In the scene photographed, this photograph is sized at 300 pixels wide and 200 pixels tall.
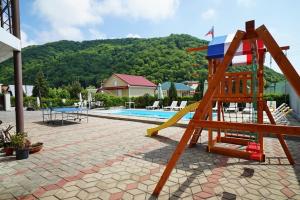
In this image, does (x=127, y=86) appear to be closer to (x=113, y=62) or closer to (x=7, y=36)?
(x=113, y=62)

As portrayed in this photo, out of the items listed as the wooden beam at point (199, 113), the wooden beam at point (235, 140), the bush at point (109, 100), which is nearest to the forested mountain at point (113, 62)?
the bush at point (109, 100)

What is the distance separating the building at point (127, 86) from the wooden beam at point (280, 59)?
113 feet

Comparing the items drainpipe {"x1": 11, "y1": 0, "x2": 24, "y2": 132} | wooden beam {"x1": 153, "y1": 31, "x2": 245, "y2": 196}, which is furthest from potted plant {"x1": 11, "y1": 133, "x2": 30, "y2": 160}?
wooden beam {"x1": 153, "y1": 31, "x2": 245, "y2": 196}

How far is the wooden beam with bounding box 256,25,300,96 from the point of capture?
10.1ft

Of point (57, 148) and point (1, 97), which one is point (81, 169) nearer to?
point (57, 148)

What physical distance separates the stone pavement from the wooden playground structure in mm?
337

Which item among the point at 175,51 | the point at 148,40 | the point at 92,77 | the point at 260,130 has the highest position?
the point at 148,40

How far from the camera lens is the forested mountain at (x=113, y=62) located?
5034 cm

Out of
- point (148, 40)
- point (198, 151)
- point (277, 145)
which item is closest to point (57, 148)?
point (198, 151)

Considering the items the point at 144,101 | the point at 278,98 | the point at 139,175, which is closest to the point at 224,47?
the point at 139,175

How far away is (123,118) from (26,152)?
875cm

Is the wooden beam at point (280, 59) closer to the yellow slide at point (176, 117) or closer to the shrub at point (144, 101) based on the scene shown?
the yellow slide at point (176, 117)

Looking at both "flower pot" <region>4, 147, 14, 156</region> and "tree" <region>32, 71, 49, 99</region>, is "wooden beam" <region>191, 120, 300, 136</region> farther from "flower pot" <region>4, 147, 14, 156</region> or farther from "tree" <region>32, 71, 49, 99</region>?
"tree" <region>32, 71, 49, 99</region>

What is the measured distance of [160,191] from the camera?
3701 millimetres
